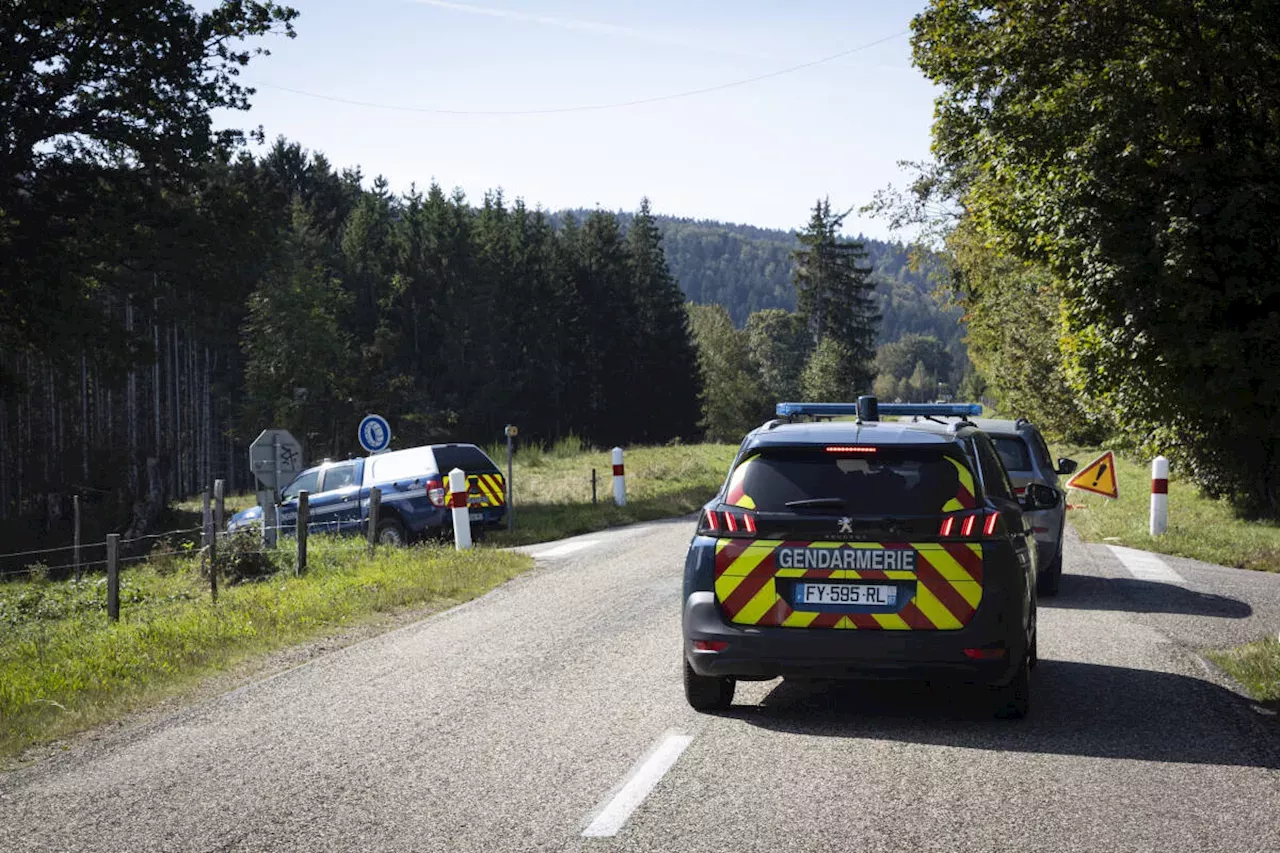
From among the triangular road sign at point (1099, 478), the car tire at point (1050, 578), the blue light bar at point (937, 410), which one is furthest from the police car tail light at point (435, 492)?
the blue light bar at point (937, 410)

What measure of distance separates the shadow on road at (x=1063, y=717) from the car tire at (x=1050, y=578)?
393 cm

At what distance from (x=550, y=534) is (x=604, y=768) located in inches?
647

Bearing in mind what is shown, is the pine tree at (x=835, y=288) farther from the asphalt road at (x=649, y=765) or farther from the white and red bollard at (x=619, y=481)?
the asphalt road at (x=649, y=765)

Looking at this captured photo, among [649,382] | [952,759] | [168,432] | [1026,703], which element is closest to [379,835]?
[952,759]

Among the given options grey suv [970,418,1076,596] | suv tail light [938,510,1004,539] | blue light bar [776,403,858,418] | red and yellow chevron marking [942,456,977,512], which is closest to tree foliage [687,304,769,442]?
grey suv [970,418,1076,596]

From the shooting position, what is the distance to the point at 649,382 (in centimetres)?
9394

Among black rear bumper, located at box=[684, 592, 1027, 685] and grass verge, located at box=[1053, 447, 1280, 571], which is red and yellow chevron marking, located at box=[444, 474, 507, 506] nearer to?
grass verge, located at box=[1053, 447, 1280, 571]

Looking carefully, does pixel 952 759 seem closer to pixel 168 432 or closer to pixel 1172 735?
pixel 1172 735

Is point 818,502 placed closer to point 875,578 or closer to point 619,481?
point 875,578

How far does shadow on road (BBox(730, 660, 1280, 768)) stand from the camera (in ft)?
21.7

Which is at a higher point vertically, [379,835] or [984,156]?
[984,156]

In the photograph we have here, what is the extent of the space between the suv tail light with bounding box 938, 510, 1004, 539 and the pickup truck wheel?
1480 cm

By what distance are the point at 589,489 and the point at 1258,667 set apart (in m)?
25.5

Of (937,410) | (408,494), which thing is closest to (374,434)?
(408,494)
